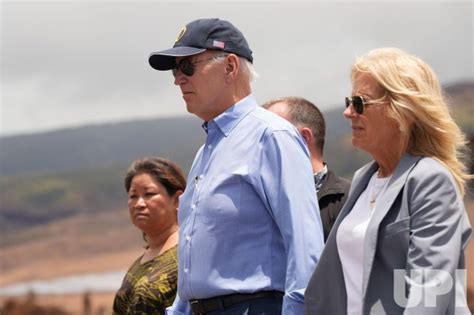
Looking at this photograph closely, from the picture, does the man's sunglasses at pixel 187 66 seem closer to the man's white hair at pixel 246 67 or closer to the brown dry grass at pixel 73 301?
the man's white hair at pixel 246 67

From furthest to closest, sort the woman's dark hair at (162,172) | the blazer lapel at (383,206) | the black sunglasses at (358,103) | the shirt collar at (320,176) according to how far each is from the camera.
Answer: the woman's dark hair at (162,172), the shirt collar at (320,176), the black sunglasses at (358,103), the blazer lapel at (383,206)

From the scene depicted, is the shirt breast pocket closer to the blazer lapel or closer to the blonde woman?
the blonde woman

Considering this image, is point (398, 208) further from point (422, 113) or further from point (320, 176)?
point (320, 176)

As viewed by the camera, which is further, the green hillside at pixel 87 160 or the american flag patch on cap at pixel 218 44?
the green hillside at pixel 87 160

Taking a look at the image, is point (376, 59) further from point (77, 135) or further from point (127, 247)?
point (77, 135)

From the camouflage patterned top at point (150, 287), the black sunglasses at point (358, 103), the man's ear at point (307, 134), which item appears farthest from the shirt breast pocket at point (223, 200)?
the camouflage patterned top at point (150, 287)

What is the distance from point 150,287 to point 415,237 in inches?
90.1

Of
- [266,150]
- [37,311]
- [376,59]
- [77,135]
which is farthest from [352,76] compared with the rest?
[77,135]

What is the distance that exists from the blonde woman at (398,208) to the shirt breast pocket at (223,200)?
47 centimetres

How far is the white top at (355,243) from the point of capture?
3727 millimetres

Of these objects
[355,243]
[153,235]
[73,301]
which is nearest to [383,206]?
[355,243]

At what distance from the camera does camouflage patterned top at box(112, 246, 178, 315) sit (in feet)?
18.3

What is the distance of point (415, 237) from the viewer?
357 centimetres

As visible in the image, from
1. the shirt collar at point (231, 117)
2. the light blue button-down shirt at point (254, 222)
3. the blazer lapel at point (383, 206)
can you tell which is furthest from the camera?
the shirt collar at point (231, 117)
